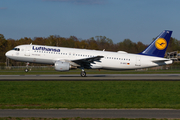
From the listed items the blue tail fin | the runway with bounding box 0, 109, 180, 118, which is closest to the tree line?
the blue tail fin

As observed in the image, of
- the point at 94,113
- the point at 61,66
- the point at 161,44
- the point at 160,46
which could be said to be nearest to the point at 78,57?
the point at 61,66

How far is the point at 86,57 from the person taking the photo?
123 ft

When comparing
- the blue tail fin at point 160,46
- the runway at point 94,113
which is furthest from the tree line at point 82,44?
the runway at point 94,113

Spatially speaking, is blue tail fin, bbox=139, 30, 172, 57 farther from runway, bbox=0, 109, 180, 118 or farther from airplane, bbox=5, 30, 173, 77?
runway, bbox=0, 109, 180, 118

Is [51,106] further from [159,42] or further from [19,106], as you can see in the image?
[159,42]

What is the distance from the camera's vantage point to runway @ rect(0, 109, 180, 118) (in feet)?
37.5

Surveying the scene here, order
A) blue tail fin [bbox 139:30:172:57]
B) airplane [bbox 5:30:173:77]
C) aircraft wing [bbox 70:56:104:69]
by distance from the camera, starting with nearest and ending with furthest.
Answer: aircraft wing [bbox 70:56:104:69], airplane [bbox 5:30:173:77], blue tail fin [bbox 139:30:172:57]

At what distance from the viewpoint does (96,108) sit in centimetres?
1354

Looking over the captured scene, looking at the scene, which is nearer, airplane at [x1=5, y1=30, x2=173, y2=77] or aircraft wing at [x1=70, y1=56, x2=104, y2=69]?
aircraft wing at [x1=70, y1=56, x2=104, y2=69]

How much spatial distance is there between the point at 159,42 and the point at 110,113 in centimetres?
3015

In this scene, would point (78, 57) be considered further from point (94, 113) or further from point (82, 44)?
point (82, 44)

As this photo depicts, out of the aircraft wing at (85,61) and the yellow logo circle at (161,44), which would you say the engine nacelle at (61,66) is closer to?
the aircraft wing at (85,61)

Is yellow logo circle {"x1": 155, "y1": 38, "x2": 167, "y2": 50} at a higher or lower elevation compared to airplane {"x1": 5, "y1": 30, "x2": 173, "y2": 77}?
higher

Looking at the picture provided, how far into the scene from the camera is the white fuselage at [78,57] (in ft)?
120
